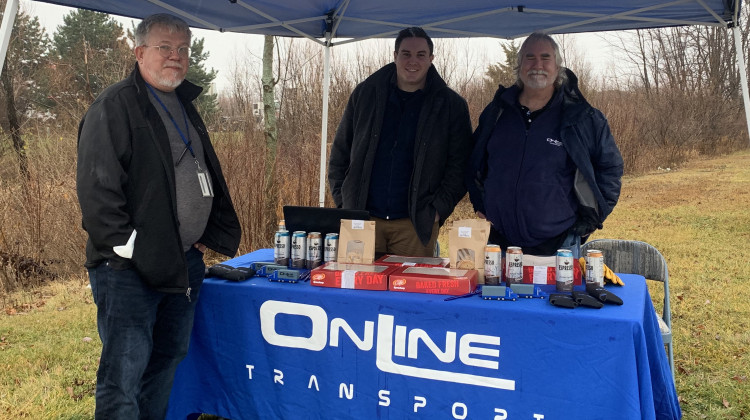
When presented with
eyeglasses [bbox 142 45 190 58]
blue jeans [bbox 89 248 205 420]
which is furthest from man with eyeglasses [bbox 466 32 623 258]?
blue jeans [bbox 89 248 205 420]

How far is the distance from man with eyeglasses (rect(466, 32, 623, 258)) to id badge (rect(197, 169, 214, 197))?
1367 millimetres

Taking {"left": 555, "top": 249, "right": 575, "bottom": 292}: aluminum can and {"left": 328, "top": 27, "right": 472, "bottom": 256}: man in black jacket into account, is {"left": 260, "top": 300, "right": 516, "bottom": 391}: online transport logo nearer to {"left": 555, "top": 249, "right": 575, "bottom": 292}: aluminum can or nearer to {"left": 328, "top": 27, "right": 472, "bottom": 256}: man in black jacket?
{"left": 555, "top": 249, "right": 575, "bottom": 292}: aluminum can

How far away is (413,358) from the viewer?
212 centimetres

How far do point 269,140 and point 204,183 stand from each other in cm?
437

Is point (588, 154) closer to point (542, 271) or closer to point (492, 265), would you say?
point (542, 271)

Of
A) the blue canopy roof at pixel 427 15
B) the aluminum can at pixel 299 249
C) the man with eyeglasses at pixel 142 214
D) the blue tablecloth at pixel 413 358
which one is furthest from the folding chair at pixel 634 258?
the man with eyeglasses at pixel 142 214

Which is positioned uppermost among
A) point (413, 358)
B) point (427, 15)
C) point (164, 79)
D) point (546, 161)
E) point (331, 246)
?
point (427, 15)

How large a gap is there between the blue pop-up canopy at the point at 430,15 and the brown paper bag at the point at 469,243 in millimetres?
→ 1729

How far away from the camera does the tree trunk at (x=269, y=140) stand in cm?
600

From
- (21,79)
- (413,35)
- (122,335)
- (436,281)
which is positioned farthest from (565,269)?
(21,79)

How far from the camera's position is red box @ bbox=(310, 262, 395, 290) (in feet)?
7.37

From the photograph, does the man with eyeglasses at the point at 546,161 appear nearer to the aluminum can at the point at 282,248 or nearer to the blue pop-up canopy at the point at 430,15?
the blue pop-up canopy at the point at 430,15

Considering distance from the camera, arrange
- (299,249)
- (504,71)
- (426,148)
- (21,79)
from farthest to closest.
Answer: (504,71), (21,79), (426,148), (299,249)

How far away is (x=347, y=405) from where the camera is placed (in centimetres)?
224
